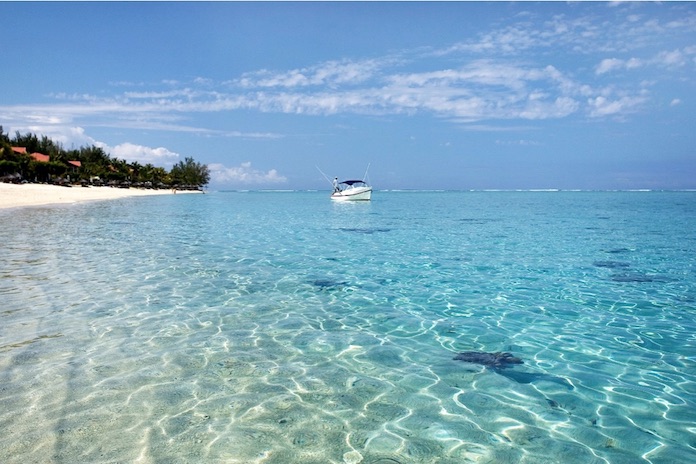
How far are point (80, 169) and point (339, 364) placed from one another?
313ft

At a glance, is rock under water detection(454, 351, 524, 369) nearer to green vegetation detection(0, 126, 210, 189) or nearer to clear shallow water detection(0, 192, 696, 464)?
clear shallow water detection(0, 192, 696, 464)

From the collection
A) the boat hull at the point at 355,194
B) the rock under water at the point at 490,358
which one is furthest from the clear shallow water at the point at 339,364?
the boat hull at the point at 355,194

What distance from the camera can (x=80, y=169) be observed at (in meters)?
86.0

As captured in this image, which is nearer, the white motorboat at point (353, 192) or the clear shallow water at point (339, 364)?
the clear shallow water at point (339, 364)

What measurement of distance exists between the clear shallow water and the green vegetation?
214 ft

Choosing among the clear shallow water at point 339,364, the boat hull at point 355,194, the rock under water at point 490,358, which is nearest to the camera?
the clear shallow water at point 339,364

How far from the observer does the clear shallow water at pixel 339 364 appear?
4.10 metres

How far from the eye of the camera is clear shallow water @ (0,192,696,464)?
13.5ft

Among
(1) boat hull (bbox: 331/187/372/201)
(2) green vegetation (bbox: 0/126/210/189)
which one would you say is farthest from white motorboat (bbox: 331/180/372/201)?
(2) green vegetation (bbox: 0/126/210/189)

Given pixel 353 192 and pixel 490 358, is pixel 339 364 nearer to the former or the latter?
pixel 490 358

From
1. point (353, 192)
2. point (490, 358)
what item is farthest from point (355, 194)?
point (490, 358)

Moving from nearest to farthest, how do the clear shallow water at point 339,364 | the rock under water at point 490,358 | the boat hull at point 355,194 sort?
the clear shallow water at point 339,364 → the rock under water at point 490,358 → the boat hull at point 355,194

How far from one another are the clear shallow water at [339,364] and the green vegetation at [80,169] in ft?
214

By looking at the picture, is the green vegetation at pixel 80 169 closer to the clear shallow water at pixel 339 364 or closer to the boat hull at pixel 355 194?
the boat hull at pixel 355 194
